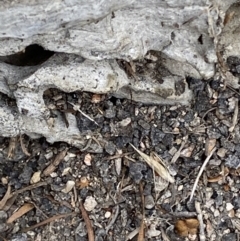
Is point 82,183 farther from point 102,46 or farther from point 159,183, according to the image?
point 102,46

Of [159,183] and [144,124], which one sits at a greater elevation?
[144,124]

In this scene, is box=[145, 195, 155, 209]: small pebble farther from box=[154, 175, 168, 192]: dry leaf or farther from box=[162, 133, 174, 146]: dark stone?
box=[162, 133, 174, 146]: dark stone

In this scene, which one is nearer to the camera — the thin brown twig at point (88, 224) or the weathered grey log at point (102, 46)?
the weathered grey log at point (102, 46)

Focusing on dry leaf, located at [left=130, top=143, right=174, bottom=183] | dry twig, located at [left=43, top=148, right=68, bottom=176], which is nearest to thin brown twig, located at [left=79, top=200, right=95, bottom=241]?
dry twig, located at [left=43, top=148, right=68, bottom=176]

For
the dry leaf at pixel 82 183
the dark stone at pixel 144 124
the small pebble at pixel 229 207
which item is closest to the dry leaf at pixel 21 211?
the dry leaf at pixel 82 183

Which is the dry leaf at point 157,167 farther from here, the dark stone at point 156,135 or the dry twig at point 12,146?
the dry twig at point 12,146

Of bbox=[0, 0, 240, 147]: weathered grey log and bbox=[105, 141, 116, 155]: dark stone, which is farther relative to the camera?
bbox=[105, 141, 116, 155]: dark stone

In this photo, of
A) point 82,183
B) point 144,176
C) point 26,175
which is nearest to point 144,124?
point 144,176
